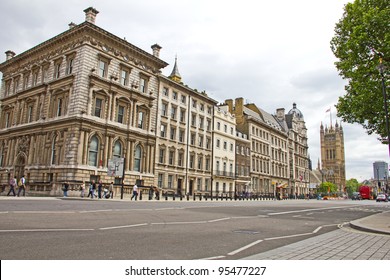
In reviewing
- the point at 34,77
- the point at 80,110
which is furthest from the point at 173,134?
the point at 34,77

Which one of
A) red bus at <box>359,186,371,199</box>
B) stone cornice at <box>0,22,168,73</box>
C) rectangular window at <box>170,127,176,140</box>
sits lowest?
red bus at <box>359,186,371,199</box>

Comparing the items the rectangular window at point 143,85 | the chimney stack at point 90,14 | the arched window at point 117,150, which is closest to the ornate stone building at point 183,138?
the rectangular window at point 143,85

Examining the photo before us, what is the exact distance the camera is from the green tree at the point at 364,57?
1936 centimetres

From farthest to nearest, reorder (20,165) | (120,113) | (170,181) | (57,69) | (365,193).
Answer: (365,193), (170,181), (120,113), (20,165), (57,69)

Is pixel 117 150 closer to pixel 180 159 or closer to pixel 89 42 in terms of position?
pixel 180 159

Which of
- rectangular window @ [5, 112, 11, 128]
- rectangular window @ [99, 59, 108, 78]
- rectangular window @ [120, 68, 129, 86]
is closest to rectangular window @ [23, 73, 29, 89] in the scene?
rectangular window @ [5, 112, 11, 128]

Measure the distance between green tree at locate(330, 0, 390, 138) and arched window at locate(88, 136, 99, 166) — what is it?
956 inches

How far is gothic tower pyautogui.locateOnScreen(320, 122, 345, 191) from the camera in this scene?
165 m

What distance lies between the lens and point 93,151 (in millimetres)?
34500

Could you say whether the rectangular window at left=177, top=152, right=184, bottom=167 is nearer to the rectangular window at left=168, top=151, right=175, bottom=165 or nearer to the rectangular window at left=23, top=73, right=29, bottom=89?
the rectangular window at left=168, top=151, right=175, bottom=165

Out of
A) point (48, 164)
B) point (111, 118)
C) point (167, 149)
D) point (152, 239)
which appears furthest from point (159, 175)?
point (152, 239)

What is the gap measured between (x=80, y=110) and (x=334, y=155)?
16174 centimetres

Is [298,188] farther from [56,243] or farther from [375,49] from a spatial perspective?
[56,243]

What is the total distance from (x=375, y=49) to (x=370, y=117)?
431 centimetres
